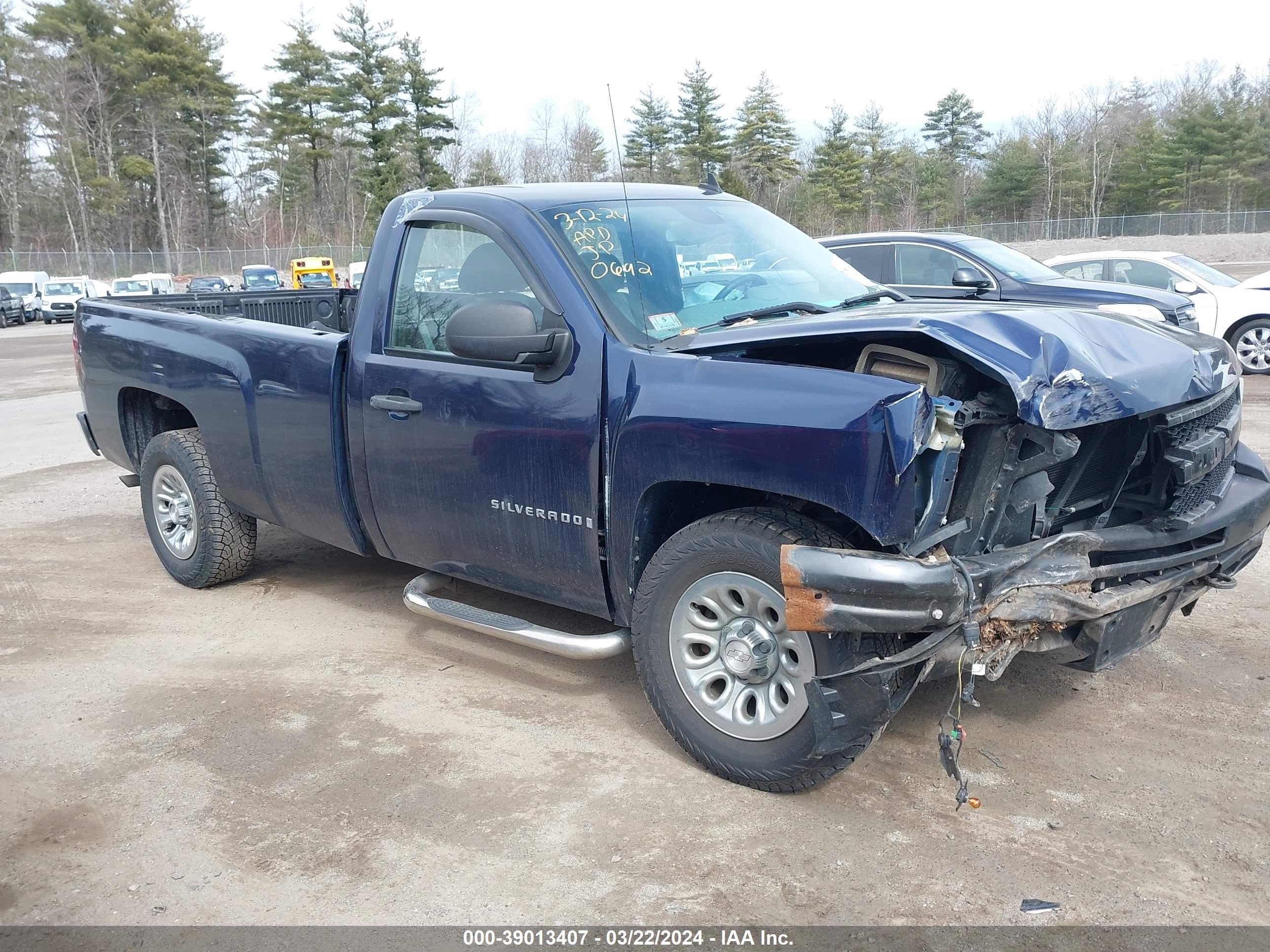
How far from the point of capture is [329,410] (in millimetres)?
4711

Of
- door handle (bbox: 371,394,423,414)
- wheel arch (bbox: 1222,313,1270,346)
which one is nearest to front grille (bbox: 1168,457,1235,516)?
door handle (bbox: 371,394,423,414)

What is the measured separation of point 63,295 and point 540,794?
42.7 meters

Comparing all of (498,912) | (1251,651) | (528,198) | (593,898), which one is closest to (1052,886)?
(593,898)

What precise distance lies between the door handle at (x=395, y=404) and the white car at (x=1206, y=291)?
11.0 meters

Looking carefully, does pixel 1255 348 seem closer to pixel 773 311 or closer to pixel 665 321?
pixel 773 311

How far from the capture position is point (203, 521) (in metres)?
5.74

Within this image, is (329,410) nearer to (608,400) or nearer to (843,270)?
(608,400)

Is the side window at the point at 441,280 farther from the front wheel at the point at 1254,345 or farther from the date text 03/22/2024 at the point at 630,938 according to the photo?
the front wheel at the point at 1254,345

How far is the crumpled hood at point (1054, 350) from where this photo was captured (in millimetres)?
3039

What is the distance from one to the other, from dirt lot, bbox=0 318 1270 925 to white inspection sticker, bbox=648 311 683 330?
1489mm

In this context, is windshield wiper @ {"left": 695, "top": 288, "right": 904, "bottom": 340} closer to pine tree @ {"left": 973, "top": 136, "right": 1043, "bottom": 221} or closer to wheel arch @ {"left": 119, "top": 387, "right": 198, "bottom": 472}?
wheel arch @ {"left": 119, "top": 387, "right": 198, "bottom": 472}

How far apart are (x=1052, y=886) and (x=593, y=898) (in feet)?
4.12

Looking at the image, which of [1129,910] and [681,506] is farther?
[681,506]

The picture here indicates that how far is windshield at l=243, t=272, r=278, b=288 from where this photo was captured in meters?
42.9
